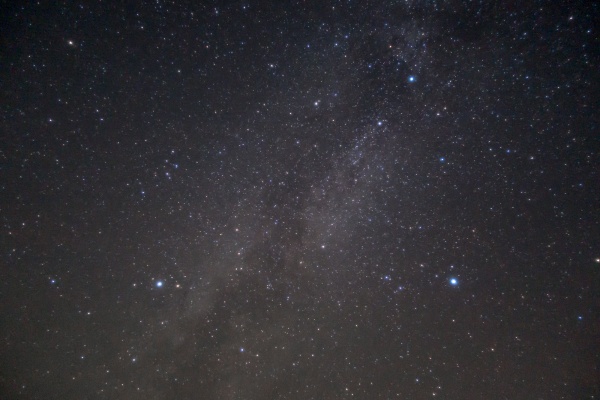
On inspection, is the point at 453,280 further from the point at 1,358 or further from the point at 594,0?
the point at 1,358

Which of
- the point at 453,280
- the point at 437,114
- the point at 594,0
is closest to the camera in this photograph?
the point at 594,0

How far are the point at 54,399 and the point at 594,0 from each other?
7838 mm

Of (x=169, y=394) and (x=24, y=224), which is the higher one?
(x=24, y=224)

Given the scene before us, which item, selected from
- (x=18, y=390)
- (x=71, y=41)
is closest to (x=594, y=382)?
(x=71, y=41)

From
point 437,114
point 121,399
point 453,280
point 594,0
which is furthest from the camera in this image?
point 121,399

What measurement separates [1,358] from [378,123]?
5.89 m

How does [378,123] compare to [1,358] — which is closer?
[378,123]

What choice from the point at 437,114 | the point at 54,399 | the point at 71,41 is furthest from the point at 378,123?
the point at 54,399

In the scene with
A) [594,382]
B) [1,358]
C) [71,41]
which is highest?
[71,41]

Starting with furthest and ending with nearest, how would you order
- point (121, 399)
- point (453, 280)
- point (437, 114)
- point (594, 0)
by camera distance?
point (121, 399)
point (453, 280)
point (437, 114)
point (594, 0)

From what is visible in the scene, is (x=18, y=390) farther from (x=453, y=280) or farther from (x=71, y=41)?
(x=453, y=280)

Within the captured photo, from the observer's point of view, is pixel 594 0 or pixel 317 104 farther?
pixel 317 104

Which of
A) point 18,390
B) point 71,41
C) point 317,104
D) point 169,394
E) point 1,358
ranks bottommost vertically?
point 169,394

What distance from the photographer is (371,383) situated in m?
3.59
